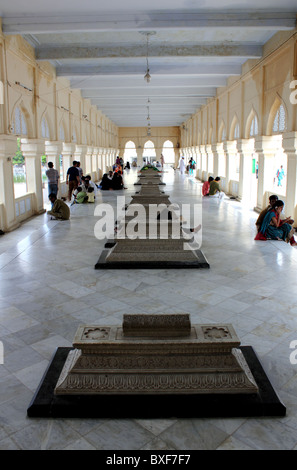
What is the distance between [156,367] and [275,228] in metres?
5.41

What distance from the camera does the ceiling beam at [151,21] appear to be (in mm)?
7941

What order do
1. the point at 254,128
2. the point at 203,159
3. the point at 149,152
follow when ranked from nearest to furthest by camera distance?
1. the point at 254,128
2. the point at 203,159
3. the point at 149,152

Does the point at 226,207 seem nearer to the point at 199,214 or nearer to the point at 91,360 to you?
the point at 199,214

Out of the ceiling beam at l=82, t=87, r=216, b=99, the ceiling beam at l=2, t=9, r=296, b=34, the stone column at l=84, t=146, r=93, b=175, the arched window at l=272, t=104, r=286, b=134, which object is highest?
the ceiling beam at l=82, t=87, r=216, b=99

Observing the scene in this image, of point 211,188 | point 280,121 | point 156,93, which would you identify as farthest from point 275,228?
point 156,93

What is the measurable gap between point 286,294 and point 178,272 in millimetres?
1595

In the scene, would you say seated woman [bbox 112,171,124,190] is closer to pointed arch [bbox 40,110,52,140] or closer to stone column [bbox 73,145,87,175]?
stone column [bbox 73,145,87,175]

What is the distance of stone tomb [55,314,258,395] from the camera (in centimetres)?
296

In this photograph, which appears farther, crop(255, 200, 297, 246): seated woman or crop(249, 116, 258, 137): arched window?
crop(249, 116, 258, 137): arched window

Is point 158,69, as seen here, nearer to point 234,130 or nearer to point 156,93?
point 234,130

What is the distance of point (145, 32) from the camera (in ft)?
31.0

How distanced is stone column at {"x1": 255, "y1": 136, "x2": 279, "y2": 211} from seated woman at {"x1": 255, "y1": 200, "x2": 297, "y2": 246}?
3.75m

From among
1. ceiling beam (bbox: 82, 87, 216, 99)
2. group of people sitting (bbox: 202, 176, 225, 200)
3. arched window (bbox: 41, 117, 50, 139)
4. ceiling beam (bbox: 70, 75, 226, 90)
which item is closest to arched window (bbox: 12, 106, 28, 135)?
arched window (bbox: 41, 117, 50, 139)
